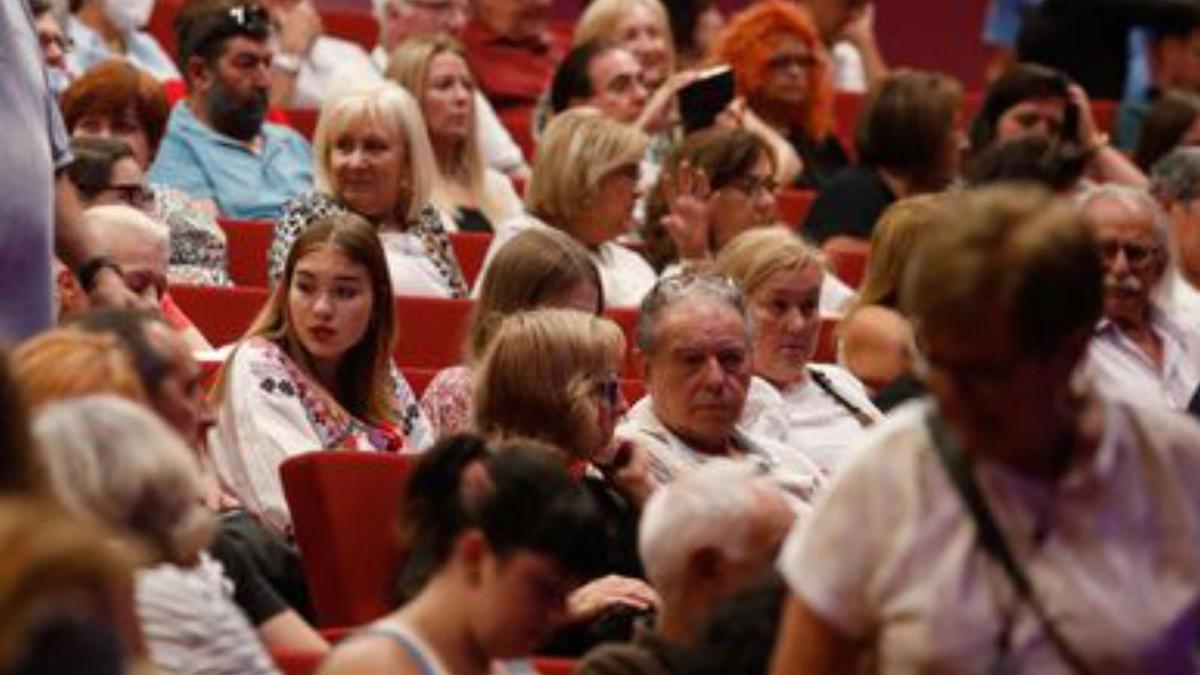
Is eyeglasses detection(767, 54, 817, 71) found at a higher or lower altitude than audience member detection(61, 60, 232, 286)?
lower

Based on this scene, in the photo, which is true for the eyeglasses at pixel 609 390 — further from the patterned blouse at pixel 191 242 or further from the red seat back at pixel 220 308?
the patterned blouse at pixel 191 242

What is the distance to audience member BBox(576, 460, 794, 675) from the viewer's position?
3330 mm

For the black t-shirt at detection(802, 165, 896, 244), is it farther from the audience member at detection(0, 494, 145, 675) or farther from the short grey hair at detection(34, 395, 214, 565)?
the audience member at detection(0, 494, 145, 675)

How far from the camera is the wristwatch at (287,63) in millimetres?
8023

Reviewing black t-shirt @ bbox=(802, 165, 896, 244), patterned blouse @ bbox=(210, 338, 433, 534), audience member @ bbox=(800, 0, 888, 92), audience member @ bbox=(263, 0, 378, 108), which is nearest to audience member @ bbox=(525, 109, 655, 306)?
black t-shirt @ bbox=(802, 165, 896, 244)

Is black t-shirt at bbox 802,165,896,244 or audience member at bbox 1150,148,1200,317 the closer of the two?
audience member at bbox 1150,148,1200,317

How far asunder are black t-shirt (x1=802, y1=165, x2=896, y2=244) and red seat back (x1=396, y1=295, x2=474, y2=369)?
61.1 inches

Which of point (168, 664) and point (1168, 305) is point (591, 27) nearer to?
point (1168, 305)

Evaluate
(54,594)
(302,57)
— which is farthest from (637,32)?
(54,594)

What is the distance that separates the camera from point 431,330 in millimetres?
5777

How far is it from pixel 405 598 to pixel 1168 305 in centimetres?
265

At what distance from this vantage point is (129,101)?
6.27 m

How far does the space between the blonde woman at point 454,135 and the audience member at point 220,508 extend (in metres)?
2.06

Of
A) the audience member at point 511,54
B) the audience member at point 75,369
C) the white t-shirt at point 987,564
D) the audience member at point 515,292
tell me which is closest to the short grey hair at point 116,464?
the audience member at point 75,369
